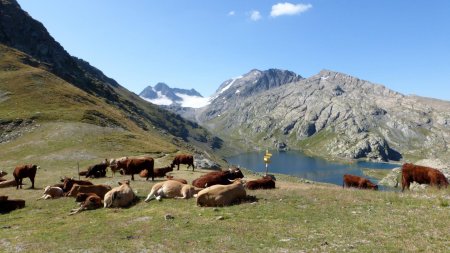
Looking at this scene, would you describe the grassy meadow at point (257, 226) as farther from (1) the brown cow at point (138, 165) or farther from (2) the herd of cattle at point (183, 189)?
(1) the brown cow at point (138, 165)

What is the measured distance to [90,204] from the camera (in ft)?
73.3

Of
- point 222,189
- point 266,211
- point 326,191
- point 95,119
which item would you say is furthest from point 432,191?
point 95,119

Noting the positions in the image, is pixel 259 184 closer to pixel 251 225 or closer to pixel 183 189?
pixel 183 189

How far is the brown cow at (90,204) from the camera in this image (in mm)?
22109

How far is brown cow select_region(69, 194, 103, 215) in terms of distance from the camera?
22.1m

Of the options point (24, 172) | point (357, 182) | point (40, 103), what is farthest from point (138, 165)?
point (40, 103)

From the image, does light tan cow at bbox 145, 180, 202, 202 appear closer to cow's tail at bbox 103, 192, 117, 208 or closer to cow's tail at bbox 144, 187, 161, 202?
cow's tail at bbox 144, 187, 161, 202

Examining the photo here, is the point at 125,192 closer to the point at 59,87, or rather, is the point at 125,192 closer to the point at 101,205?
the point at 101,205

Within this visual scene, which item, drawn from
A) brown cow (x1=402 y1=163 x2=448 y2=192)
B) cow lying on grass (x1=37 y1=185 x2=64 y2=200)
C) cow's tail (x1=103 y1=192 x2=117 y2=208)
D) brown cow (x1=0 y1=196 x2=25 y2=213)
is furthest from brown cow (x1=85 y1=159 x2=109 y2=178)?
brown cow (x1=402 y1=163 x2=448 y2=192)

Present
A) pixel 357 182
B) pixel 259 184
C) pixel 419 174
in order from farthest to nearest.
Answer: pixel 357 182, pixel 259 184, pixel 419 174

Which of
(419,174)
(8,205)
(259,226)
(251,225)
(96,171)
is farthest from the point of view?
(96,171)

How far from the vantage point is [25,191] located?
3097cm

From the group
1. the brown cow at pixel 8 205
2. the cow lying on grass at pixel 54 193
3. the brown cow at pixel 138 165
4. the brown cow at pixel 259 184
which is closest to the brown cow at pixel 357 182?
the brown cow at pixel 259 184

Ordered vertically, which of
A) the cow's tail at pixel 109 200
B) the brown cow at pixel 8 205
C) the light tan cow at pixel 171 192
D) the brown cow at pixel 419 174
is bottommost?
the brown cow at pixel 8 205
